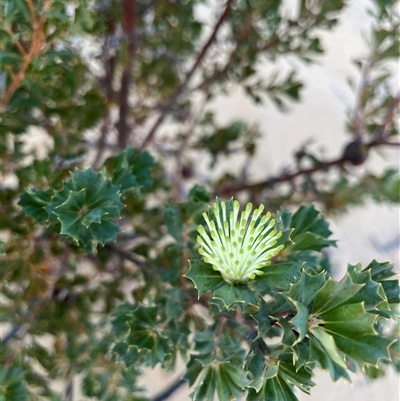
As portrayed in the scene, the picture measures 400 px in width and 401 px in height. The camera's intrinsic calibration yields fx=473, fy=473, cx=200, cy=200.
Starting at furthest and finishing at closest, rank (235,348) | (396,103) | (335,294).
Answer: (396,103), (235,348), (335,294)

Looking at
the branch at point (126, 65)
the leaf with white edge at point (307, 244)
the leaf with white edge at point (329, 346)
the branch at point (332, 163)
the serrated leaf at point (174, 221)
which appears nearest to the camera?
the leaf with white edge at point (329, 346)

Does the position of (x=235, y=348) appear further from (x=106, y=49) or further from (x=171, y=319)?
(x=106, y=49)

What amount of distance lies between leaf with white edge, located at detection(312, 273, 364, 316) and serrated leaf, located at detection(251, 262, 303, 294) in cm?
2

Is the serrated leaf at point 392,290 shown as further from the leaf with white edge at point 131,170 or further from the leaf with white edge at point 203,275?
the leaf with white edge at point 131,170

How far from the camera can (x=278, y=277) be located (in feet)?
1.11

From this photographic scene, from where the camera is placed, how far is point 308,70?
1441 mm

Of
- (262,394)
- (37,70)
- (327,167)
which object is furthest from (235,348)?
(327,167)

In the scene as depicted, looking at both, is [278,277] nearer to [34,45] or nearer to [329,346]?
[329,346]

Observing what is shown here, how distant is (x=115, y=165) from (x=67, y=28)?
146 millimetres

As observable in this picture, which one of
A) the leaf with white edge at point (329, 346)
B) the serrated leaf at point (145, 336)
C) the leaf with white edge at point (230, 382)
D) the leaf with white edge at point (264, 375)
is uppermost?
the leaf with white edge at point (329, 346)

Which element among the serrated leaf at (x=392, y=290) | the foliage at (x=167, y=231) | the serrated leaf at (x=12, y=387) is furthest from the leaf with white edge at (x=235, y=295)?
the serrated leaf at (x=12, y=387)

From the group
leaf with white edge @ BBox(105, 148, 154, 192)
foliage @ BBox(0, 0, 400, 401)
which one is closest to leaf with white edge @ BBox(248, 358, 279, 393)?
foliage @ BBox(0, 0, 400, 401)

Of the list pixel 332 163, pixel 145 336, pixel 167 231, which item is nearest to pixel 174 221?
pixel 167 231

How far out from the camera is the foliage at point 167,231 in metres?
0.33
